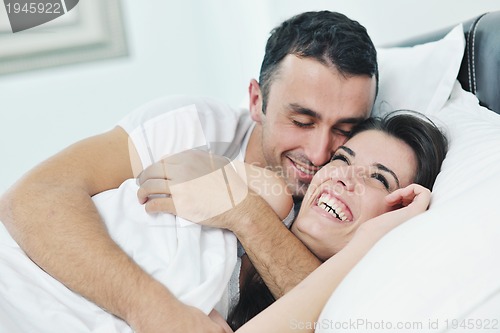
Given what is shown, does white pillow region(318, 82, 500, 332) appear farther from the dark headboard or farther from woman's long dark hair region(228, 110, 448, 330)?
the dark headboard

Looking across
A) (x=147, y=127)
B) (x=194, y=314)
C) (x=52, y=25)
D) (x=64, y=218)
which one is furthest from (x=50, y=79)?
(x=194, y=314)

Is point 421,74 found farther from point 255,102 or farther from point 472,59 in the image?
point 255,102

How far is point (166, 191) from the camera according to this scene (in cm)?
114

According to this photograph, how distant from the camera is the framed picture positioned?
272 cm

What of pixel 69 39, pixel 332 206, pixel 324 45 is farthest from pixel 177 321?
pixel 69 39

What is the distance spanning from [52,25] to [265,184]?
2.21 meters

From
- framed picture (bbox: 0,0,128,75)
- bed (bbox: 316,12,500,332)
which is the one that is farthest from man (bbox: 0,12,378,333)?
framed picture (bbox: 0,0,128,75)

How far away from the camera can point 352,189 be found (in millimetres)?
1146

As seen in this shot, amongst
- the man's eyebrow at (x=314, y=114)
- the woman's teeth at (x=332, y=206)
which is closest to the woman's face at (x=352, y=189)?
the woman's teeth at (x=332, y=206)

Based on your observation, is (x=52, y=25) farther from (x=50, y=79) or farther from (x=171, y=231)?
(x=171, y=231)

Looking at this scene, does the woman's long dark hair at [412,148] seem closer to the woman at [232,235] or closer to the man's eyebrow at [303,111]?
the woman at [232,235]

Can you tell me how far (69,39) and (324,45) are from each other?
2.01m

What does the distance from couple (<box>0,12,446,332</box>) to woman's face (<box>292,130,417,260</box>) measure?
64 mm

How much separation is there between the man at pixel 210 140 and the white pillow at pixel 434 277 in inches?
13.8
